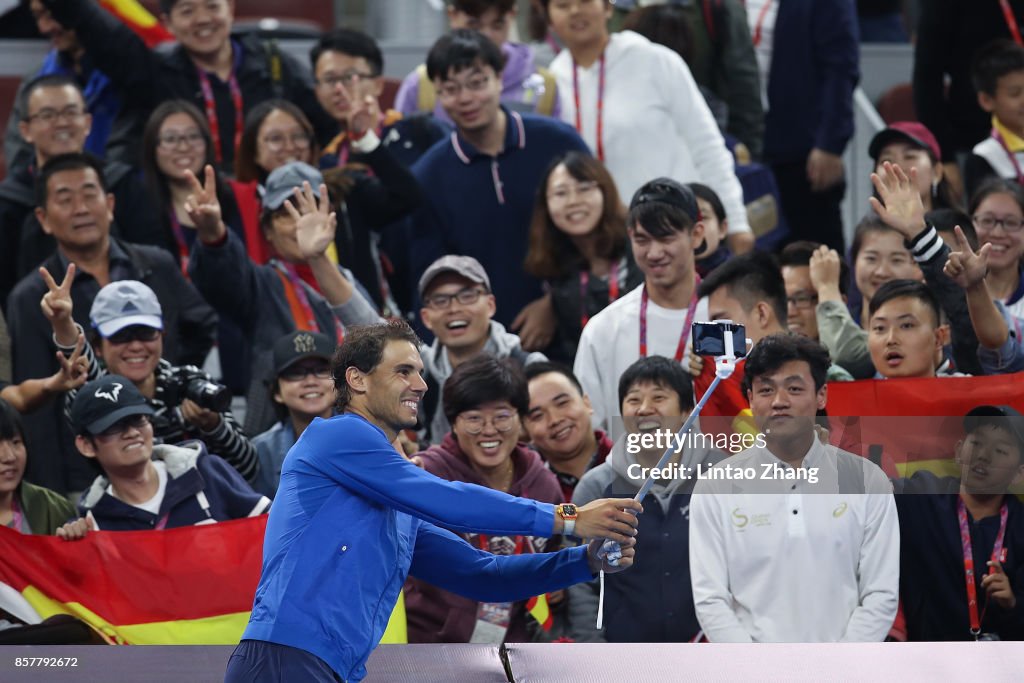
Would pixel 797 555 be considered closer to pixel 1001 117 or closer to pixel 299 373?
pixel 299 373

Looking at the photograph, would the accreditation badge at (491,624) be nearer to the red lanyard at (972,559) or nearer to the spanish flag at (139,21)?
the red lanyard at (972,559)

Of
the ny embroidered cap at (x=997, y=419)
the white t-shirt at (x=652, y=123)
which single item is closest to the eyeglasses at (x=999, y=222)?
the white t-shirt at (x=652, y=123)

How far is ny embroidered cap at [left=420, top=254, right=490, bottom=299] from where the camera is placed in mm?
7336

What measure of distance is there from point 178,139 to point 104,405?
2.04 meters

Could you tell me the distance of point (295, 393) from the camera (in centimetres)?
699

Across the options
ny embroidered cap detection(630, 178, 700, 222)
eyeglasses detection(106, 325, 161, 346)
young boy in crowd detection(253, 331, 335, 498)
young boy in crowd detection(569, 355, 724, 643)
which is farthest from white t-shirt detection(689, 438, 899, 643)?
eyeglasses detection(106, 325, 161, 346)

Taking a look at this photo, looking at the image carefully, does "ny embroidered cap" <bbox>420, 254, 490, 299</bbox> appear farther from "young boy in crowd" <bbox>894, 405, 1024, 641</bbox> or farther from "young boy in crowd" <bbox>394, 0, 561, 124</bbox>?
"young boy in crowd" <bbox>894, 405, 1024, 641</bbox>

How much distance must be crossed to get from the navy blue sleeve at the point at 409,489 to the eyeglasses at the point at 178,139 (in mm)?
3334

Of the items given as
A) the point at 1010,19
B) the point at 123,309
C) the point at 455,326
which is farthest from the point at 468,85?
the point at 1010,19

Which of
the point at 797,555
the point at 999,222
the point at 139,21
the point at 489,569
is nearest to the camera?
the point at 489,569

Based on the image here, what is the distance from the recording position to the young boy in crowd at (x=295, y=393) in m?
6.97

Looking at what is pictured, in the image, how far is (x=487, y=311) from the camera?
734 cm

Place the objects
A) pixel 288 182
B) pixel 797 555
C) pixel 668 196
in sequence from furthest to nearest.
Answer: pixel 288 182
pixel 668 196
pixel 797 555

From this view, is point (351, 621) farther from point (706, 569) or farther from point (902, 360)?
point (902, 360)
